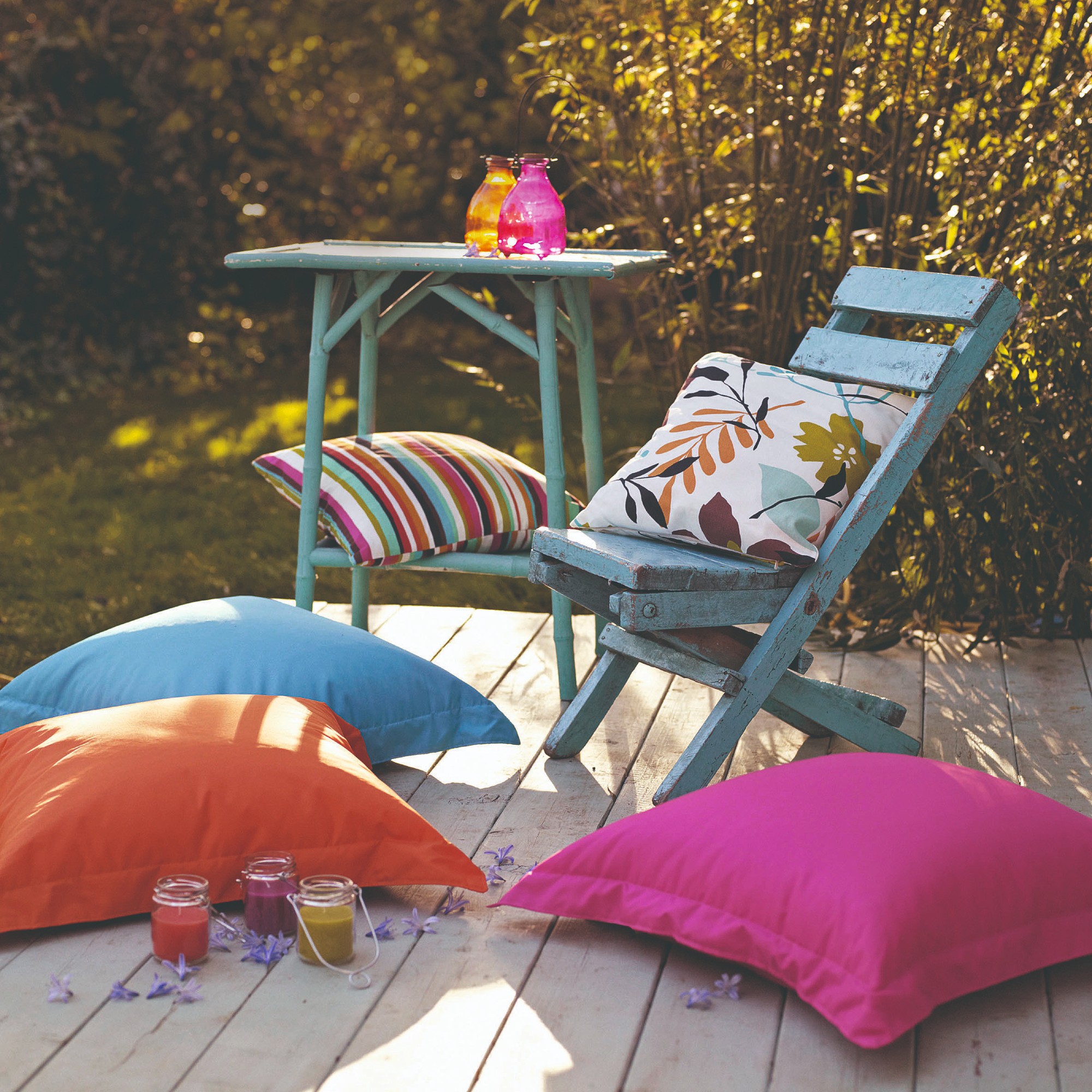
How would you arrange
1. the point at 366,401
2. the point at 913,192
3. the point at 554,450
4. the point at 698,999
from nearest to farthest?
the point at 698,999 < the point at 554,450 < the point at 366,401 < the point at 913,192

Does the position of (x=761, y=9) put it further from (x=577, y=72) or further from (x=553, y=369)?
(x=553, y=369)

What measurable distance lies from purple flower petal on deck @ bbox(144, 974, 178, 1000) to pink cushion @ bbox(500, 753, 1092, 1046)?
1.55ft

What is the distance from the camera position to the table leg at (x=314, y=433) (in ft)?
9.83

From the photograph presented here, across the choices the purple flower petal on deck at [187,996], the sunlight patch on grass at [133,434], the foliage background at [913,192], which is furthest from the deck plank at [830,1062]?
the sunlight patch on grass at [133,434]

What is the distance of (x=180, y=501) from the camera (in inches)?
198

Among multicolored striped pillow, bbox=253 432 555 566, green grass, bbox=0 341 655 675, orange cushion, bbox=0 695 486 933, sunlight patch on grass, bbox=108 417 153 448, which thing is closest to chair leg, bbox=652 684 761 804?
orange cushion, bbox=0 695 486 933

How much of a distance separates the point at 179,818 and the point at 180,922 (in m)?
0.17

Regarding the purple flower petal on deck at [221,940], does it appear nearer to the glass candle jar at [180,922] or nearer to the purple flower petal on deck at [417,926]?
the glass candle jar at [180,922]

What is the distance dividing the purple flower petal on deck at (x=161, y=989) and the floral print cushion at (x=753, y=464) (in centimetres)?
111

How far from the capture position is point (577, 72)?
3549 millimetres

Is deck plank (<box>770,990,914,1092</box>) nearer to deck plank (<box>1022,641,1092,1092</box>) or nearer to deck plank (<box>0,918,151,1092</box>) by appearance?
deck plank (<box>1022,641,1092,1092</box>)

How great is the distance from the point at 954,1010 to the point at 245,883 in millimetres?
972

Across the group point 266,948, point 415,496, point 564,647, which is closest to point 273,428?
point 415,496

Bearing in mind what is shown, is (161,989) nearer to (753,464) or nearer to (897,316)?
(753,464)
